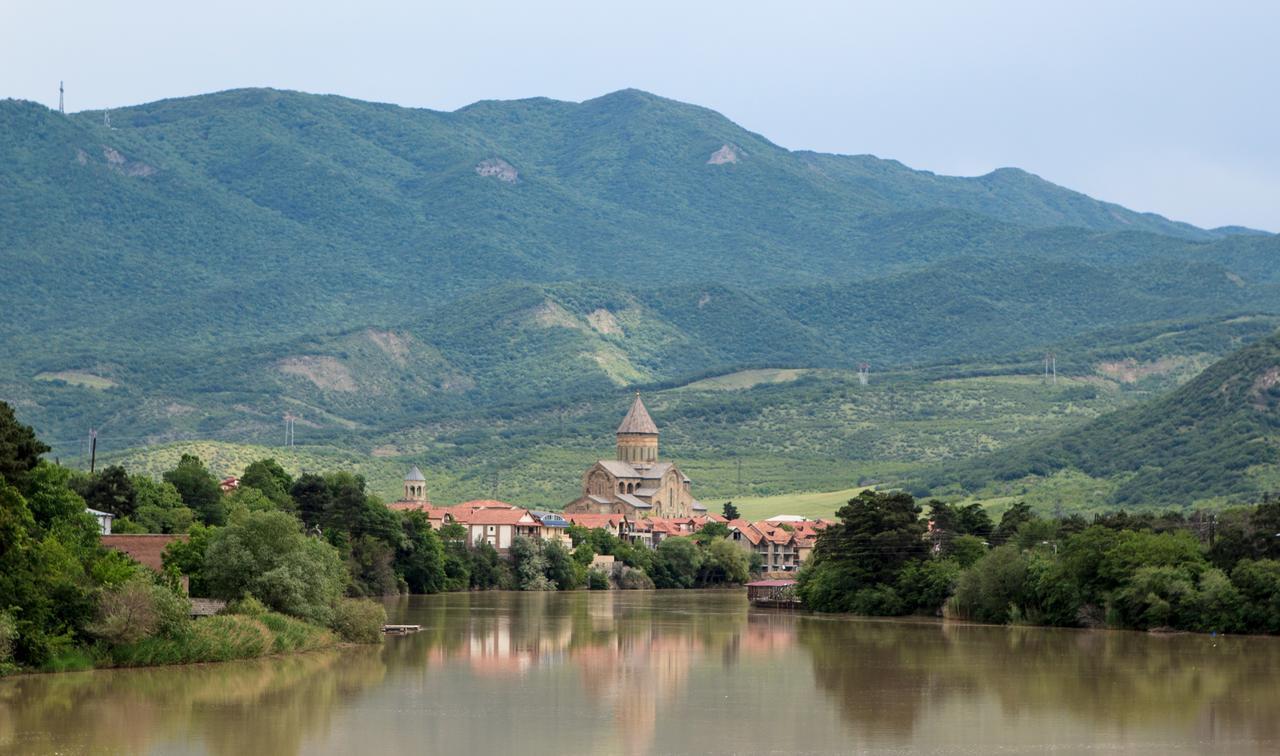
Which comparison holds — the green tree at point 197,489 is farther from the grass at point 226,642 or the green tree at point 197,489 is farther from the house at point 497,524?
the house at point 497,524

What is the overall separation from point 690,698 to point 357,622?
16.4 metres

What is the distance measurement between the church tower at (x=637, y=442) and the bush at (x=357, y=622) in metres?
96.0

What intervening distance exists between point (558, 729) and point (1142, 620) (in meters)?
31.5

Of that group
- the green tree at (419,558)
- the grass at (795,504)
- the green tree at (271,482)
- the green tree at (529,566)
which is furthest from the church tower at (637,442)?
the green tree at (271,482)

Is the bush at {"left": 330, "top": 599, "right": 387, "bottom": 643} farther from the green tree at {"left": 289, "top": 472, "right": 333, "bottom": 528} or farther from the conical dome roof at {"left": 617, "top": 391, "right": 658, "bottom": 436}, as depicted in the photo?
the conical dome roof at {"left": 617, "top": 391, "right": 658, "bottom": 436}

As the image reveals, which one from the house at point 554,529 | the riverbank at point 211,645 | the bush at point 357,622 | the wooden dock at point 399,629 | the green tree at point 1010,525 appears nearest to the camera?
the riverbank at point 211,645

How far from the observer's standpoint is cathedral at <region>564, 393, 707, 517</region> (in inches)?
5945

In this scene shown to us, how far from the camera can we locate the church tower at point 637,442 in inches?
6260

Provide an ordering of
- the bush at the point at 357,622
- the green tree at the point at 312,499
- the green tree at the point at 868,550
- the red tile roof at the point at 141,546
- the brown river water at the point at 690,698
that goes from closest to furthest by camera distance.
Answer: the brown river water at the point at 690,698 < the red tile roof at the point at 141,546 < the bush at the point at 357,622 < the green tree at the point at 868,550 < the green tree at the point at 312,499

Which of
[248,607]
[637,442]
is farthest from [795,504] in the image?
[248,607]

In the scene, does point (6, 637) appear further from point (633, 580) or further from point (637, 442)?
point (637, 442)

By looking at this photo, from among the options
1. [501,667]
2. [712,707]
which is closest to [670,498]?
[501,667]

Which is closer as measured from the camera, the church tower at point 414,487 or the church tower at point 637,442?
the church tower at point 414,487

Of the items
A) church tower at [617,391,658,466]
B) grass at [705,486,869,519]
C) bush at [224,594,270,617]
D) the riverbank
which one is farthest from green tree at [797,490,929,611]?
church tower at [617,391,658,466]
